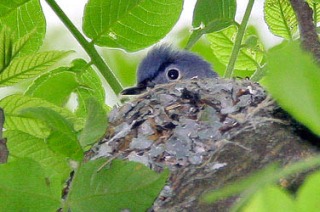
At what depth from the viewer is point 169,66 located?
363cm

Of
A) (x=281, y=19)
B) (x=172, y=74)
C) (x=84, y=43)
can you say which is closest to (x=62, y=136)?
(x=84, y=43)

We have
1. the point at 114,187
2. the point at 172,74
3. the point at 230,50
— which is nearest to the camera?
the point at 114,187

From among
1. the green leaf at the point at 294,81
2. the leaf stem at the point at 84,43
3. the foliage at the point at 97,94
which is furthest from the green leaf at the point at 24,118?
the green leaf at the point at 294,81

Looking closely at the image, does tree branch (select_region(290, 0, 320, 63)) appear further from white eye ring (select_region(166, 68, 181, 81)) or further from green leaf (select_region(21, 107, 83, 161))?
white eye ring (select_region(166, 68, 181, 81))

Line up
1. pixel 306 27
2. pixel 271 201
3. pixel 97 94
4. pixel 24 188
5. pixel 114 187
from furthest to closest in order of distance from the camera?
pixel 97 94 → pixel 306 27 → pixel 114 187 → pixel 24 188 → pixel 271 201

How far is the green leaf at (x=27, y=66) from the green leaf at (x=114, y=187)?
0.45 metres

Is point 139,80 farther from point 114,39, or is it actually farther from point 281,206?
point 281,206

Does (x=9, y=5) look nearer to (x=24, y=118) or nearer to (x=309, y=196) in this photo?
(x=24, y=118)

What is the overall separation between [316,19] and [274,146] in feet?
1.82

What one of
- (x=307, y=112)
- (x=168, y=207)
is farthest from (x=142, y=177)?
(x=307, y=112)

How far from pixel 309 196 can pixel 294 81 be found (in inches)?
3.8

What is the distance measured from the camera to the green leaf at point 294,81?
0.52 m

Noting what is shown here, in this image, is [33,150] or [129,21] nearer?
[33,150]

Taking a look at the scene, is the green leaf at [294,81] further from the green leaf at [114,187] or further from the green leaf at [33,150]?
the green leaf at [33,150]
